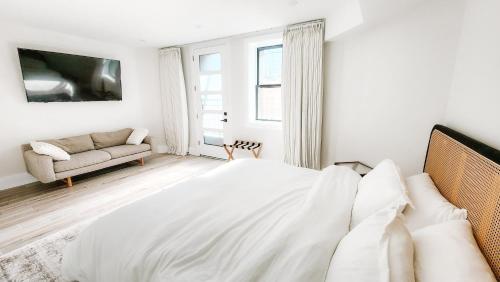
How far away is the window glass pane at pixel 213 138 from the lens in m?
4.89

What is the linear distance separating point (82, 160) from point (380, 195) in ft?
13.3

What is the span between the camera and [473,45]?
1553mm

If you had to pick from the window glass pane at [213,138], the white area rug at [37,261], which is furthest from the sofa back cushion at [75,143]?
the window glass pane at [213,138]

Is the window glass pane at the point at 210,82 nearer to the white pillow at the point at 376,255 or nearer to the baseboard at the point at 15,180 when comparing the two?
the baseboard at the point at 15,180

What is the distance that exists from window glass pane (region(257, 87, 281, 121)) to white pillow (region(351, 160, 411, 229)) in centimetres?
276

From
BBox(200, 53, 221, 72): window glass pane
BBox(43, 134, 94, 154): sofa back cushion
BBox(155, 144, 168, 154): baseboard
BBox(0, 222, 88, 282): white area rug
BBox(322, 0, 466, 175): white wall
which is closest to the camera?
BBox(0, 222, 88, 282): white area rug

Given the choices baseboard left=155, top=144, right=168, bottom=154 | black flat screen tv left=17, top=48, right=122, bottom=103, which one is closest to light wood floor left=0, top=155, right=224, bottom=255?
baseboard left=155, top=144, right=168, bottom=154

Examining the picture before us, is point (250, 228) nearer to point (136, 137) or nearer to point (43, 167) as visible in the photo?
point (43, 167)

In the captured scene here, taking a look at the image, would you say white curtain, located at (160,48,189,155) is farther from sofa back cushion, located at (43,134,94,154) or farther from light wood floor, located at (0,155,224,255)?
sofa back cushion, located at (43,134,94,154)

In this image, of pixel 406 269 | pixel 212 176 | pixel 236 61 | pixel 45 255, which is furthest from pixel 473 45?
pixel 45 255

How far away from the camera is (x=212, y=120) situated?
4906 millimetres

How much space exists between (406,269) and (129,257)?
1.24 m

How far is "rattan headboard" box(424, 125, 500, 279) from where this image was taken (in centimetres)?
93

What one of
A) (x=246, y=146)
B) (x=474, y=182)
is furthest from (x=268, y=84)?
(x=474, y=182)
